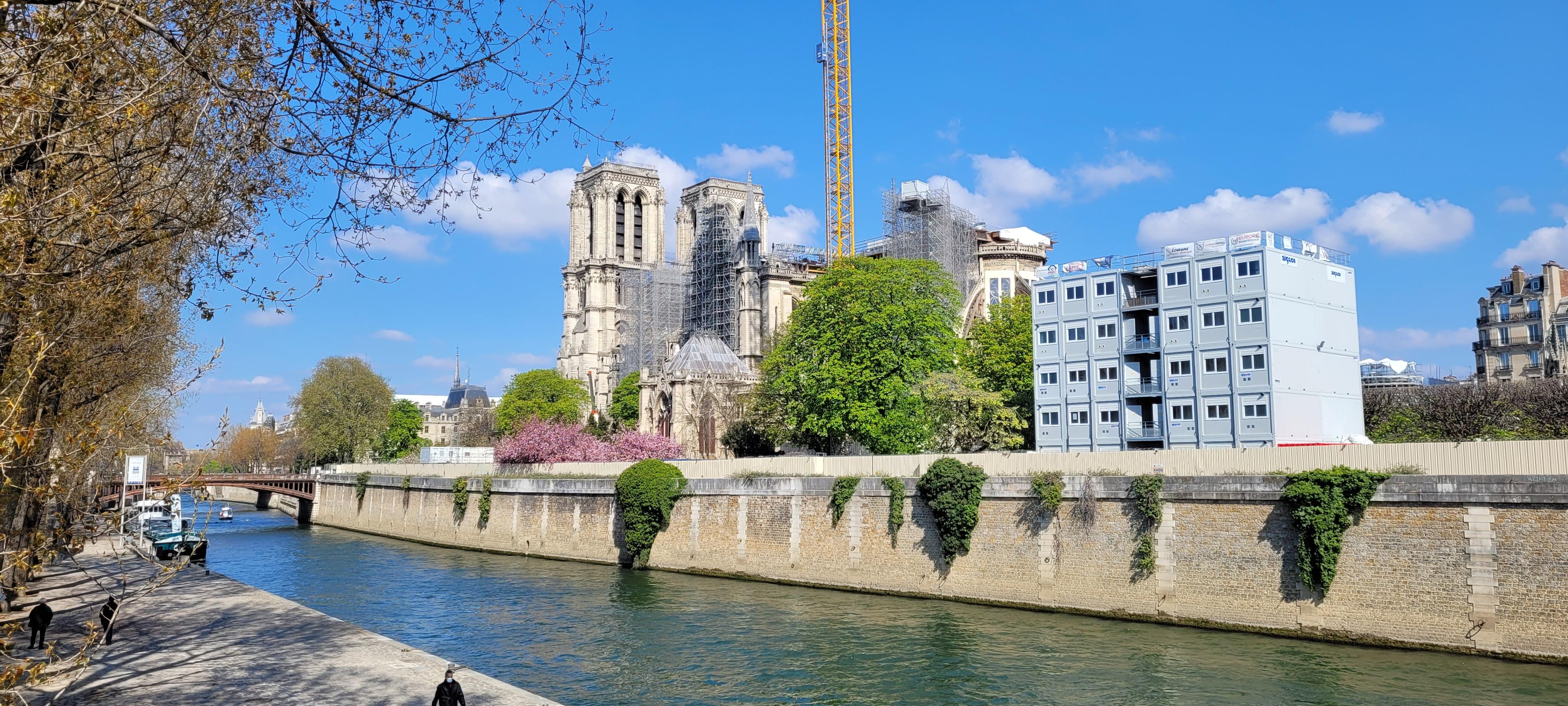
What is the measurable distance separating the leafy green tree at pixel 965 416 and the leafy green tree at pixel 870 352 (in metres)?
0.93

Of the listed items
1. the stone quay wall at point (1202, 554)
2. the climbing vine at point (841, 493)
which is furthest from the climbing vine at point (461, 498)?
the climbing vine at point (841, 493)

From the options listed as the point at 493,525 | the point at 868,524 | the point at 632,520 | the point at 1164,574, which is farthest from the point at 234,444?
the point at 1164,574

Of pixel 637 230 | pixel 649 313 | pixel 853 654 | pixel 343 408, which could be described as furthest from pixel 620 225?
pixel 853 654

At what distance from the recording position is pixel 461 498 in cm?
6291

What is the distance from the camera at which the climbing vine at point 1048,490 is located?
32.8 meters

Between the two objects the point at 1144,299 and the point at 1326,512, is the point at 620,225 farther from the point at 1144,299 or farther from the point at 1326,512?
the point at 1326,512

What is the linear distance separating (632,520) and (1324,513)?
28238mm

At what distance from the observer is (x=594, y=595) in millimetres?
39969

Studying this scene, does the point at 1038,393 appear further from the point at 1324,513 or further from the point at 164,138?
the point at 164,138

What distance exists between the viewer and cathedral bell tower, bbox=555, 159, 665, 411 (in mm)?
130125

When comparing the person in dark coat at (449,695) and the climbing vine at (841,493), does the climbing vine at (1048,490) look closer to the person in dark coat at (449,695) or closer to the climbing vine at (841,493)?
the climbing vine at (841,493)

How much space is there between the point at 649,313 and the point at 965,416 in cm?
7559

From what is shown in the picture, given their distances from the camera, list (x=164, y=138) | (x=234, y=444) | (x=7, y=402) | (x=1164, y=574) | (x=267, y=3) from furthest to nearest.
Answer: (x=234, y=444)
(x=1164, y=574)
(x=164, y=138)
(x=267, y=3)
(x=7, y=402)

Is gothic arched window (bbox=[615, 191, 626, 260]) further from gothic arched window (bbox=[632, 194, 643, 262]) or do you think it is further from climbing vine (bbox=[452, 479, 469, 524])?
climbing vine (bbox=[452, 479, 469, 524])
